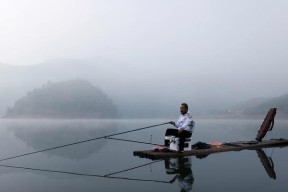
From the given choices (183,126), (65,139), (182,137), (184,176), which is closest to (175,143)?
(182,137)

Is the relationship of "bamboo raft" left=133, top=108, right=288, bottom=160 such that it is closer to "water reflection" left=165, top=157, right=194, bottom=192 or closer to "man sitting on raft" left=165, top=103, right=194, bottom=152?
"water reflection" left=165, top=157, right=194, bottom=192

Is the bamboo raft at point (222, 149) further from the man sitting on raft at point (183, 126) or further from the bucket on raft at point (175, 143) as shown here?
the man sitting on raft at point (183, 126)

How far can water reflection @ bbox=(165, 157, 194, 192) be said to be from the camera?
40.1 feet

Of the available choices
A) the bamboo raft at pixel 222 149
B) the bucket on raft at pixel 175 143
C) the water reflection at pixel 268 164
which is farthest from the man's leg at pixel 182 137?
the water reflection at pixel 268 164

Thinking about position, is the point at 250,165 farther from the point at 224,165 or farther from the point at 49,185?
→ the point at 49,185

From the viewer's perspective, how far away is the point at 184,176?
1389cm

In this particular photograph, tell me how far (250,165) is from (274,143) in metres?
10.7

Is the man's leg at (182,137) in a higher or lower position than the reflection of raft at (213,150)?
higher

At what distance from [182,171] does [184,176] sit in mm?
1143

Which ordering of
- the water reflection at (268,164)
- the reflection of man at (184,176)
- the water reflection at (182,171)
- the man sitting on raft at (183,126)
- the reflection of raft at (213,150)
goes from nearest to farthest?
the reflection of man at (184,176)
the water reflection at (182,171)
the water reflection at (268,164)
the man sitting on raft at (183,126)
the reflection of raft at (213,150)

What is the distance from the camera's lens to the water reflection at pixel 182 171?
12.2 m

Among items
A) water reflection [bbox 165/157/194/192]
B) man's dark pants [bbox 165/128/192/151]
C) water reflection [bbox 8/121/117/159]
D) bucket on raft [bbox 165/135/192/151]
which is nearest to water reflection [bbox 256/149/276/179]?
water reflection [bbox 165/157/194/192]

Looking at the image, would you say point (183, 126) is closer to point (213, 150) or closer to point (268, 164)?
point (213, 150)

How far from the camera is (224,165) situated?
1703cm
